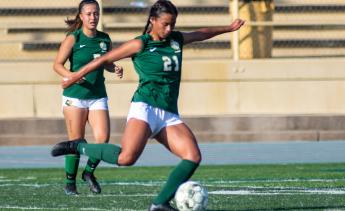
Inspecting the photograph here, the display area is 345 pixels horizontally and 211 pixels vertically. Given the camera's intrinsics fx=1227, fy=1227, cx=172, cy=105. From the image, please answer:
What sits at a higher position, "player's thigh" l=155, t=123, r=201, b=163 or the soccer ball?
"player's thigh" l=155, t=123, r=201, b=163

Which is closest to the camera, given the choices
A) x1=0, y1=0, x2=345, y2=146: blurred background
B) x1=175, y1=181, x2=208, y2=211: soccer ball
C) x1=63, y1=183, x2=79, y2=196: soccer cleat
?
x1=175, y1=181, x2=208, y2=211: soccer ball

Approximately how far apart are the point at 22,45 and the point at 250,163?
6.89 meters

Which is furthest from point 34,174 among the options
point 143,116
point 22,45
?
point 22,45

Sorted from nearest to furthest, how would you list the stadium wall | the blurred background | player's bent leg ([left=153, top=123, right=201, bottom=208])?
player's bent leg ([left=153, top=123, right=201, bottom=208]), the blurred background, the stadium wall

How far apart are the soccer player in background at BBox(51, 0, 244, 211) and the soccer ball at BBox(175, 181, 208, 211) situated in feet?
0.26

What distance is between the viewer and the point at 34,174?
1503cm

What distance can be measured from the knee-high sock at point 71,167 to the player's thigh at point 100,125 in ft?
0.92

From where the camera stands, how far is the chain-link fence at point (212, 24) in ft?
70.0

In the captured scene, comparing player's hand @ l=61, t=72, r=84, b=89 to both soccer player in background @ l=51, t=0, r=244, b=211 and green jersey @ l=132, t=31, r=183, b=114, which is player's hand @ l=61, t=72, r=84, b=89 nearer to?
soccer player in background @ l=51, t=0, r=244, b=211

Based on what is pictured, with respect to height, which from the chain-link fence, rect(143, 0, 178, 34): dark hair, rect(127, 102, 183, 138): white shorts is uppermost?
rect(143, 0, 178, 34): dark hair

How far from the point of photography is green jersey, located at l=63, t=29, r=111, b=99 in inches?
468

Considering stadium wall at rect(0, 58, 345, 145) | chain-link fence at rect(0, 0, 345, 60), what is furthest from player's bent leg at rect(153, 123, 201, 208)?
chain-link fence at rect(0, 0, 345, 60)

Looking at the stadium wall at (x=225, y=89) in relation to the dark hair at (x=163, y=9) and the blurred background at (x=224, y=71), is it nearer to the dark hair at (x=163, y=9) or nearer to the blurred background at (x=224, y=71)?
the blurred background at (x=224, y=71)

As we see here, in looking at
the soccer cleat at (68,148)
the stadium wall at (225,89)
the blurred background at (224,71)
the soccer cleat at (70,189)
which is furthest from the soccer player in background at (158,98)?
the stadium wall at (225,89)
